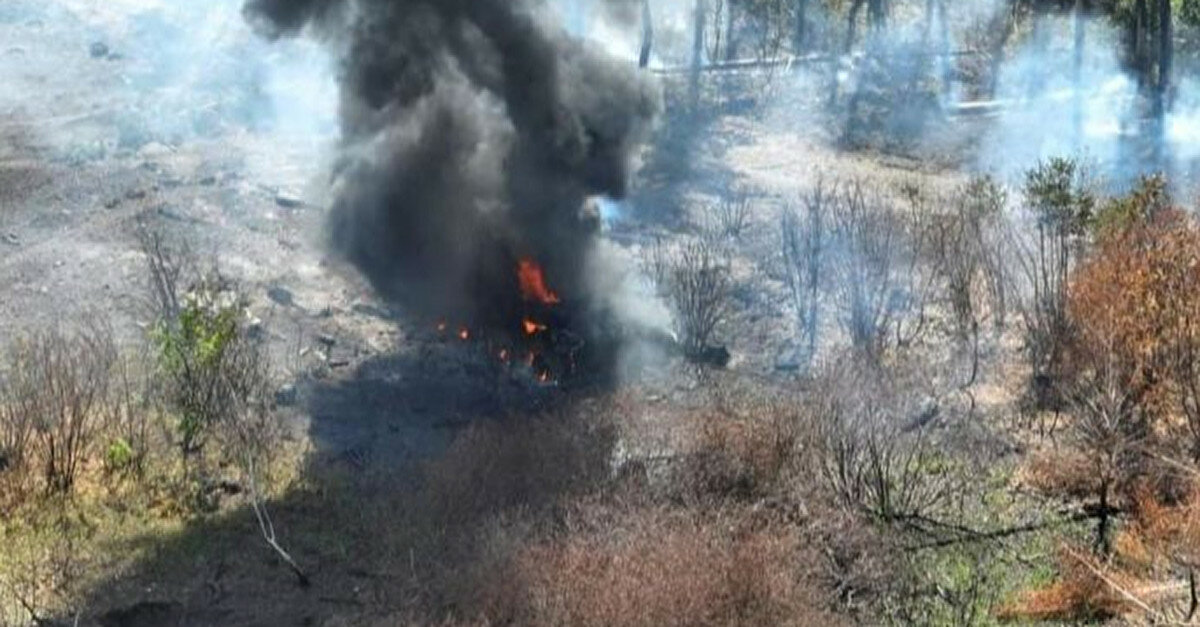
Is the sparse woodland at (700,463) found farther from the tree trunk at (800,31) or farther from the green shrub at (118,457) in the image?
the tree trunk at (800,31)

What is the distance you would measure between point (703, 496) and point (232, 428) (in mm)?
5185

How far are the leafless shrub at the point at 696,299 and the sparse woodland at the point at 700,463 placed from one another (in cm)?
4

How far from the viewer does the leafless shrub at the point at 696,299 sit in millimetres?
18906

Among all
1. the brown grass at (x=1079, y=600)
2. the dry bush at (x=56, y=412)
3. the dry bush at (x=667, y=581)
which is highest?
the dry bush at (x=56, y=412)

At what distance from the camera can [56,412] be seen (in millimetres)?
14695

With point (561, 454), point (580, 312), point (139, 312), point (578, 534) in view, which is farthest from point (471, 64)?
point (578, 534)

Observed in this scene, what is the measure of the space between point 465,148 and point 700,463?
6.58 meters

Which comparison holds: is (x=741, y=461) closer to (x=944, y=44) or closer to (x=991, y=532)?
(x=991, y=532)

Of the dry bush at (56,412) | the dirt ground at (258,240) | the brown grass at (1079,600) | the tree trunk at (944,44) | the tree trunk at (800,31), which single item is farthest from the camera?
the tree trunk at (800,31)

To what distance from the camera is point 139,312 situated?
19.0 m

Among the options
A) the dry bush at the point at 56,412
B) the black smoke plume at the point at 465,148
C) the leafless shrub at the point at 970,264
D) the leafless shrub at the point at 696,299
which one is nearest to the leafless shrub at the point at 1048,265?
the leafless shrub at the point at 970,264

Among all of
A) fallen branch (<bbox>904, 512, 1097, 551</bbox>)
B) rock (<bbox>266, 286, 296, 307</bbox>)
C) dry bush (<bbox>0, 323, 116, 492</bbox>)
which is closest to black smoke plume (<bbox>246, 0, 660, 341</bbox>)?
rock (<bbox>266, 286, 296, 307</bbox>)

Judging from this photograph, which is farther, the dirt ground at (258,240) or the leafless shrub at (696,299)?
the leafless shrub at (696,299)

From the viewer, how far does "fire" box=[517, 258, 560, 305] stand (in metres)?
18.0
